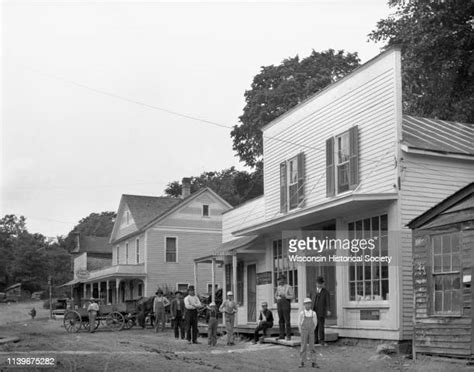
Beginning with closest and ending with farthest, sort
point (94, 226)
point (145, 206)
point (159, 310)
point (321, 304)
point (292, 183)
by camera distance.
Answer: point (321, 304), point (292, 183), point (159, 310), point (145, 206), point (94, 226)

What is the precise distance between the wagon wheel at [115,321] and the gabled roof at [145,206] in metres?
16.7

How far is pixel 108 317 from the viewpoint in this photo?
2956 cm

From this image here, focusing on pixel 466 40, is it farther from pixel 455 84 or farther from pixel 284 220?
pixel 284 220

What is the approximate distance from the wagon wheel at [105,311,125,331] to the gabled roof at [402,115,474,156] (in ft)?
50.7

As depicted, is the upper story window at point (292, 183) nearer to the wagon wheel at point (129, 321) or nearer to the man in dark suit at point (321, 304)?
the man in dark suit at point (321, 304)

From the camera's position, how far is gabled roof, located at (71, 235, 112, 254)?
223ft

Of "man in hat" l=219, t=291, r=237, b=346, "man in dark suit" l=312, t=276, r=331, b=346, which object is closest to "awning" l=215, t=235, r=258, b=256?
"man in hat" l=219, t=291, r=237, b=346

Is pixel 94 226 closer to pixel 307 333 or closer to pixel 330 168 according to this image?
pixel 330 168

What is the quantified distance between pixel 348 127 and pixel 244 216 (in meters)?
8.45

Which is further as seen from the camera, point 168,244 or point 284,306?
point 168,244

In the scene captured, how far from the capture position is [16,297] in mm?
75062

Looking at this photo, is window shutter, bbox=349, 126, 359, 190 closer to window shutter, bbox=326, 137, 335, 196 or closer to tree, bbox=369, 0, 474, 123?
window shutter, bbox=326, 137, 335, 196

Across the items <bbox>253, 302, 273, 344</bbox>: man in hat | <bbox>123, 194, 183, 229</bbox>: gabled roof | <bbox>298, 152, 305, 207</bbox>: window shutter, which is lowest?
<bbox>253, 302, 273, 344</bbox>: man in hat

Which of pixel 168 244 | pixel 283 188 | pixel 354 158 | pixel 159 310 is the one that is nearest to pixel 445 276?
pixel 354 158
